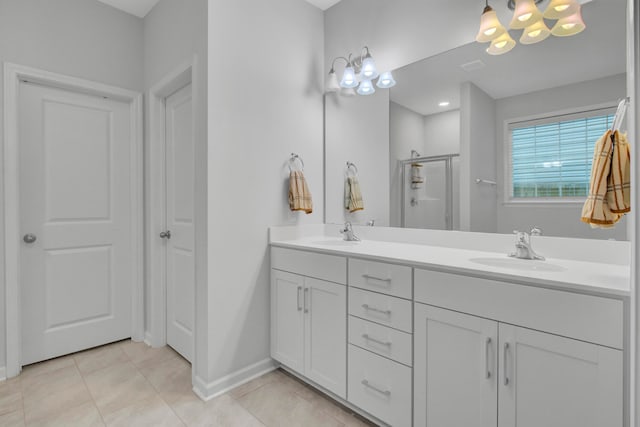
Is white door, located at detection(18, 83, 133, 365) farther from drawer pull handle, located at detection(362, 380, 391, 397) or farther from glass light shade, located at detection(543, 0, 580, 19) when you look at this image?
glass light shade, located at detection(543, 0, 580, 19)

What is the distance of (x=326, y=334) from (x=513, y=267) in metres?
0.99

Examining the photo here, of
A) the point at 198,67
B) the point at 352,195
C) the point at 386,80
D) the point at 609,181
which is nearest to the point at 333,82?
the point at 386,80

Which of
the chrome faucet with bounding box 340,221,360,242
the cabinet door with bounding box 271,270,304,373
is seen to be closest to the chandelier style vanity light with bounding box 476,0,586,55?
the chrome faucet with bounding box 340,221,360,242

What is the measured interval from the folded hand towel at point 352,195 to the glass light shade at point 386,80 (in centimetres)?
66

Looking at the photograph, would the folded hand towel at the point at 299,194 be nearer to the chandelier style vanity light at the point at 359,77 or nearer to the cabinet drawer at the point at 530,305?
the chandelier style vanity light at the point at 359,77

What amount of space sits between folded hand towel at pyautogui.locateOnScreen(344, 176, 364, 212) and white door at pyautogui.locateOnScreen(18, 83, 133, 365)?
1.73 meters

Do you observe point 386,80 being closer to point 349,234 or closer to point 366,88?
point 366,88

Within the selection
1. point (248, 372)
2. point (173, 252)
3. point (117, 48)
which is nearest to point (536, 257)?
point (248, 372)

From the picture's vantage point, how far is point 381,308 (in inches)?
60.7

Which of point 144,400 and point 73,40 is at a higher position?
point 73,40

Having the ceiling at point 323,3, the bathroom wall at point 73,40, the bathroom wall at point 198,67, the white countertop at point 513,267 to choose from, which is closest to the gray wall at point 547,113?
the white countertop at point 513,267

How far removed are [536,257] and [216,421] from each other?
1750 millimetres

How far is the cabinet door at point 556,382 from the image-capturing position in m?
0.99

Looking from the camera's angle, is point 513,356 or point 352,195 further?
point 352,195
